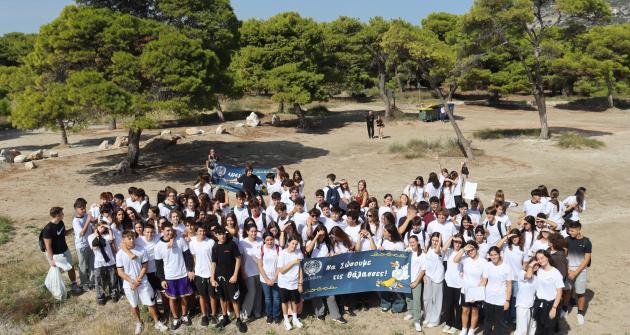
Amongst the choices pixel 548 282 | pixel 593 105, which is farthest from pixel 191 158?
pixel 593 105

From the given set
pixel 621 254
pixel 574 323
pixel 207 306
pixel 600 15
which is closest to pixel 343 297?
pixel 207 306

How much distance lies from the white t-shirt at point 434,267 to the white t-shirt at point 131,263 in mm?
4156

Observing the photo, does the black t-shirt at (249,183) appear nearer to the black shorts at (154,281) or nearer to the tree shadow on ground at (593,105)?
the black shorts at (154,281)

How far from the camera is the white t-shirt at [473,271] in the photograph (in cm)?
624

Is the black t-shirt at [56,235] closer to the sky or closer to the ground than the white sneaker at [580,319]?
closer to the sky

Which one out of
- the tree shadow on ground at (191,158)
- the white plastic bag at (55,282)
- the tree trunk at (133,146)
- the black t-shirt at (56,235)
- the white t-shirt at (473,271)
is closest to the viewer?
the white t-shirt at (473,271)

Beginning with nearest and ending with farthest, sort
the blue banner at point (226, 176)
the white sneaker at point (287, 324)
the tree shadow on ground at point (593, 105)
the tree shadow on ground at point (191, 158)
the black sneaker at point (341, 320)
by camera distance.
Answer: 1. the white sneaker at point (287, 324)
2. the black sneaker at point (341, 320)
3. the blue banner at point (226, 176)
4. the tree shadow on ground at point (191, 158)
5. the tree shadow on ground at point (593, 105)

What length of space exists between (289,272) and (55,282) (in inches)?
167

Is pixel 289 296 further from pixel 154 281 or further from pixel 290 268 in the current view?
pixel 154 281

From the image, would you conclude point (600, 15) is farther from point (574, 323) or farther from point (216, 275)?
point (216, 275)

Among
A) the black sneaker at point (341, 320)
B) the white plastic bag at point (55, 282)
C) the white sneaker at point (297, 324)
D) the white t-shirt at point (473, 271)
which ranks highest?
the white t-shirt at point (473, 271)

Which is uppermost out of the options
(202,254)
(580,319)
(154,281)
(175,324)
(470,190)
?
(202,254)

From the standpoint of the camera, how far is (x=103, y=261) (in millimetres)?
7609

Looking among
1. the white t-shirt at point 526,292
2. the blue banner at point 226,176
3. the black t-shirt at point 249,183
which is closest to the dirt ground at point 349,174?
the white t-shirt at point 526,292
